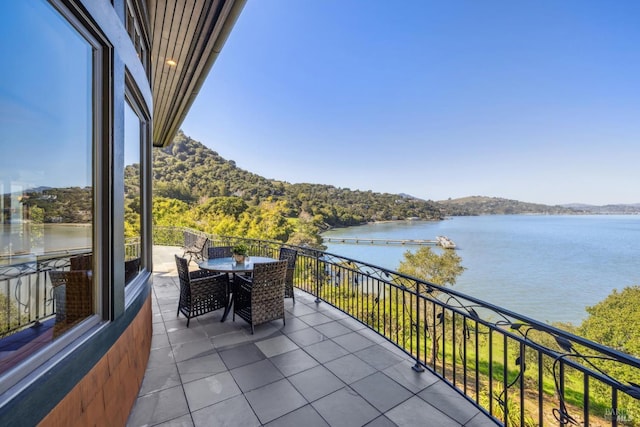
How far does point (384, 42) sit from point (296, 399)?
47.1 feet

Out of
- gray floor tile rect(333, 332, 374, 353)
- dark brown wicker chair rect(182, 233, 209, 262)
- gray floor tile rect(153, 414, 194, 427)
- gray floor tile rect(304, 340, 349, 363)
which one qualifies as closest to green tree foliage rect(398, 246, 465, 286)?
dark brown wicker chair rect(182, 233, 209, 262)

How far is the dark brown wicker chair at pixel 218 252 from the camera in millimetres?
4664

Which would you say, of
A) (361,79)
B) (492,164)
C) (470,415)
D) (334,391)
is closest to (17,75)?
(334,391)

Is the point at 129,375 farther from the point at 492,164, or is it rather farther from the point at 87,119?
the point at 492,164

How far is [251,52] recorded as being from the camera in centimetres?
1237

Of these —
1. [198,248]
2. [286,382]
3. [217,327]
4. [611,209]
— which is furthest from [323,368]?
[611,209]

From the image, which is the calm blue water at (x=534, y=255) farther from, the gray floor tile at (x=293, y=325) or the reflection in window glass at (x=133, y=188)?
the reflection in window glass at (x=133, y=188)

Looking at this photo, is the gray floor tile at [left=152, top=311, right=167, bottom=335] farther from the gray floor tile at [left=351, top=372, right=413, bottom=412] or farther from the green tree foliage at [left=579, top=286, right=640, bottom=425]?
the green tree foliage at [left=579, top=286, right=640, bottom=425]

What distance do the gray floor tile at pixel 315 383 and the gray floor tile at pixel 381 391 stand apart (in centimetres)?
19

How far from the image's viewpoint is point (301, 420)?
6.29ft

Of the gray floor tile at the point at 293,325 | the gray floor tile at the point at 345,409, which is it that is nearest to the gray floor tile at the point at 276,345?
the gray floor tile at the point at 293,325

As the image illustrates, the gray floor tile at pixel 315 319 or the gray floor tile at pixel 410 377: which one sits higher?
the gray floor tile at pixel 315 319

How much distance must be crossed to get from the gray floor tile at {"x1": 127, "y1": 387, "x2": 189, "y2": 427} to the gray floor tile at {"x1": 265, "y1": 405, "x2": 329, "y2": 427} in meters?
0.71

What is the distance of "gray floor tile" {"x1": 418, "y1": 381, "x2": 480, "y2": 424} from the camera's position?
1.97 metres
